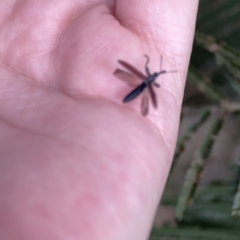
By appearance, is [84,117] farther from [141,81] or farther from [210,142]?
[210,142]

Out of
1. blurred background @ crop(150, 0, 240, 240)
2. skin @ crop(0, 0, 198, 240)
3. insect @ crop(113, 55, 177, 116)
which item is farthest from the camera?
blurred background @ crop(150, 0, 240, 240)

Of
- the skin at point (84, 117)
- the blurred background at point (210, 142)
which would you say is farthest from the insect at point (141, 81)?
the blurred background at point (210, 142)

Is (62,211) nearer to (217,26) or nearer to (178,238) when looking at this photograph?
(178,238)

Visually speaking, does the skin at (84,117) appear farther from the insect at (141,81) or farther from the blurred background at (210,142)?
the blurred background at (210,142)

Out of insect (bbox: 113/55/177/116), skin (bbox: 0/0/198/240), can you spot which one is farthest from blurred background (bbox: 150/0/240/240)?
insect (bbox: 113/55/177/116)

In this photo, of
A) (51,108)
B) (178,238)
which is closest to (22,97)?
(51,108)

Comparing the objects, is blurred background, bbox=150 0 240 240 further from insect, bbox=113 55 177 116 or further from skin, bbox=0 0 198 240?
insect, bbox=113 55 177 116
